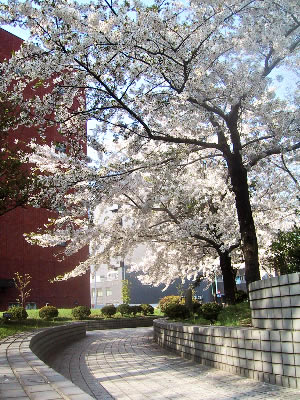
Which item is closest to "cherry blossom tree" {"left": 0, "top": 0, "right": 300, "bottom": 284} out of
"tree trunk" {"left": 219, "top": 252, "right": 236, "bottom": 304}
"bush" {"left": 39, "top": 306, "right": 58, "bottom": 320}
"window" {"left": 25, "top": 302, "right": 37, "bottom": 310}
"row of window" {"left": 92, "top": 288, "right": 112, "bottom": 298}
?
"tree trunk" {"left": 219, "top": 252, "right": 236, "bottom": 304}

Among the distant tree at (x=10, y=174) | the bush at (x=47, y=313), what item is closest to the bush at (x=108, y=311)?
the bush at (x=47, y=313)

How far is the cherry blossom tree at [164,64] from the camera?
7051mm

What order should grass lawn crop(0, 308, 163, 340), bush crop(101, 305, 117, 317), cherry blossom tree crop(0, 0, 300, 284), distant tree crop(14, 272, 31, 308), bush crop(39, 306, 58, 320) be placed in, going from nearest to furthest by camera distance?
cherry blossom tree crop(0, 0, 300, 284)
grass lawn crop(0, 308, 163, 340)
bush crop(39, 306, 58, 320)
distant tree crop(14, 272, 31, 308)
bush crop(101, 305, 117, 317)

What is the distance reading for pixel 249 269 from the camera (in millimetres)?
9062

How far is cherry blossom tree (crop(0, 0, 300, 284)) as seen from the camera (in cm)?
705

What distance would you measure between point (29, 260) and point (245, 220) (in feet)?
64.5

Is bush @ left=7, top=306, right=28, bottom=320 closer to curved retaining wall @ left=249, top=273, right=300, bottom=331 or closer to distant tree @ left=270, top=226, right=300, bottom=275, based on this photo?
distant tree @ left=270, top=226, right=300, bottom=275

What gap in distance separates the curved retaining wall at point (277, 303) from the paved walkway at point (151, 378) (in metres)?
0.92

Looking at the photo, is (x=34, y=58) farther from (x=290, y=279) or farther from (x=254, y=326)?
(x=254, y=326)

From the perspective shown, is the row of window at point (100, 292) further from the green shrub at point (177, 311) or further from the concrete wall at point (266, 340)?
the concrete wall at point (266, 340)

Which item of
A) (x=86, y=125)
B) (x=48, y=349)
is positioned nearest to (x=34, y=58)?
(x=86, y=125)

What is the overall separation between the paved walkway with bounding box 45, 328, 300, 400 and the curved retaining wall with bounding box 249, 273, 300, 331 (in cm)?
92

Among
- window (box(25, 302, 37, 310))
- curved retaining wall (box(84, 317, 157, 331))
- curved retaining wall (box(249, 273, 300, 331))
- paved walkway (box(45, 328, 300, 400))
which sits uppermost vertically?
curved retaining wall (box(249, 273, 300, 331))

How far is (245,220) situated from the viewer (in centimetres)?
948
